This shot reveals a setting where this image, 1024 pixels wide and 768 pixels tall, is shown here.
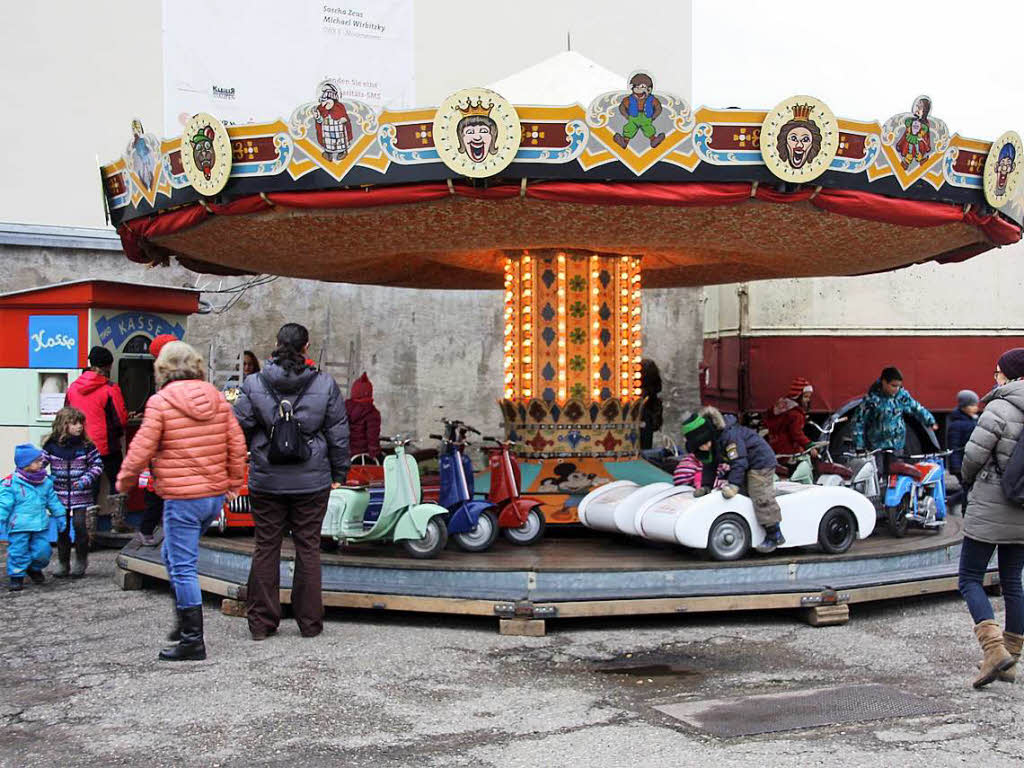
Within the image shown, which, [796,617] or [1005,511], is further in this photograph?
[796,617]

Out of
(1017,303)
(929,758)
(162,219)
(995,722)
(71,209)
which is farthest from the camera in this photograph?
(1017,303)

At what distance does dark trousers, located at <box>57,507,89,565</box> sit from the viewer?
946 centimetres

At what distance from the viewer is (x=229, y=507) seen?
956 centimetres

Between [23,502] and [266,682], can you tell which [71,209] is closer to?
[23,502]

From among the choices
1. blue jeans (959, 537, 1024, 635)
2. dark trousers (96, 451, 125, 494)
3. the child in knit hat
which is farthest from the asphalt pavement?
the child in knit hat

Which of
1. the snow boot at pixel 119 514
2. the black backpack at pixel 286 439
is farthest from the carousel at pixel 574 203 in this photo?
the snow boot at pixel 119 514

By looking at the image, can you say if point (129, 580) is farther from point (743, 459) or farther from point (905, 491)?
point (905, 491)

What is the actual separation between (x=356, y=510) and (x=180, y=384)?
228 cm

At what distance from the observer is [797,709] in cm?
552

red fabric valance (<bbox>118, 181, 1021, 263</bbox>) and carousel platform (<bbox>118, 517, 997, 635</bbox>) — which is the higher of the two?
red fabric valance (<bbox>118, 181, 1021, 263</bbox>)

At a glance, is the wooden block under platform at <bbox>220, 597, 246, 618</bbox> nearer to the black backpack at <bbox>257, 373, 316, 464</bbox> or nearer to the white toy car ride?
the black backpack at <bbox>257, 373, 316, 464</bbox>

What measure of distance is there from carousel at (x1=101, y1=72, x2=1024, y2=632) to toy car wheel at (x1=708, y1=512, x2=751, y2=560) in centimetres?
20

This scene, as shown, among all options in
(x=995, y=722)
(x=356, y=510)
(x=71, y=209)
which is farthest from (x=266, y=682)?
(x=71, y=209)

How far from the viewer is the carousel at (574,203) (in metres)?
7.54
